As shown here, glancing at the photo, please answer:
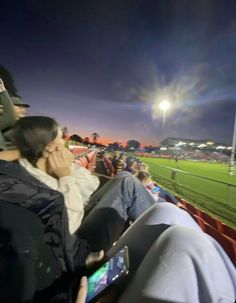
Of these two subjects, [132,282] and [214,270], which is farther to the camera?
[132,282]

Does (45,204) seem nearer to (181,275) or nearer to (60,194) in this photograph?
(60,194)

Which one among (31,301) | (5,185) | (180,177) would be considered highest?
(5,185)

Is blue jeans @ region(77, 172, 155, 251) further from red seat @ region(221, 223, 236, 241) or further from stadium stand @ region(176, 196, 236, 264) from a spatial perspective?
red seat @ region(221, 223, 236, 241)

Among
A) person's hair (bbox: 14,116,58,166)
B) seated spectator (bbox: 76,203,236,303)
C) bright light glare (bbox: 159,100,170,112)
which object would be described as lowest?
seated spectator (bbox: 76,203,236,303)

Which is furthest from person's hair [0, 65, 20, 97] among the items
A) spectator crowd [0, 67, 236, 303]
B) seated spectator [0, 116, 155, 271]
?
spectator crowd [0, 67, 236, 303]

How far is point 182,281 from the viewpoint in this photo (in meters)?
0.91

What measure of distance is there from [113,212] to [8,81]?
1.47 metres

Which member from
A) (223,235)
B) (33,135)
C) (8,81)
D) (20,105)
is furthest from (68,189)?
(8,81)

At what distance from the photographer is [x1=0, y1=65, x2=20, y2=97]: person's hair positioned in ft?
7.71

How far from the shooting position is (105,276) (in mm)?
1045

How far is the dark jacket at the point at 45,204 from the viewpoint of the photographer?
2.62 ft

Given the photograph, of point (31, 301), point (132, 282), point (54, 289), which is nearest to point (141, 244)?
point (132, 282)

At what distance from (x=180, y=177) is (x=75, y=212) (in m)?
10.5

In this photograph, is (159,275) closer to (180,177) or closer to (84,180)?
(84,180)
